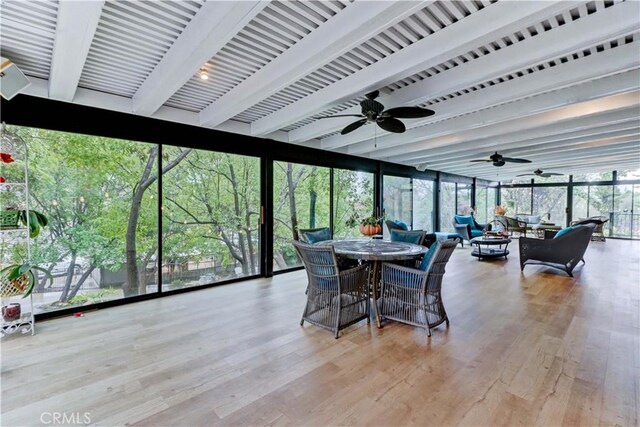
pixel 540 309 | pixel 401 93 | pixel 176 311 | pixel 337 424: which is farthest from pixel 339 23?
pixel 540 309

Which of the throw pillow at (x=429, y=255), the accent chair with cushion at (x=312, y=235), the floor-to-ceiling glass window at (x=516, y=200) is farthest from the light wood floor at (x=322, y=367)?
the floor-to-ceiling glass window at (x=516, y=200)

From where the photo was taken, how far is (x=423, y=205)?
388 inches

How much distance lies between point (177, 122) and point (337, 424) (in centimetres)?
434

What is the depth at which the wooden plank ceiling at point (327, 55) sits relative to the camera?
2.10 m

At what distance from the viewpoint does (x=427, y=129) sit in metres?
5.15

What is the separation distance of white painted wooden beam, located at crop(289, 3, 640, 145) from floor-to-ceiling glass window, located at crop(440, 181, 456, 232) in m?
7.39

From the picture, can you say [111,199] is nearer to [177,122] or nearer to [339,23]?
[177,122]

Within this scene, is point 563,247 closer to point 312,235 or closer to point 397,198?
point 397,198

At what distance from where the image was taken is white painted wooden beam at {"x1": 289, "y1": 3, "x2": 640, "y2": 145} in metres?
2.15

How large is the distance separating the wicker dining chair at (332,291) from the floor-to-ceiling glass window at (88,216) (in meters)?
2.55

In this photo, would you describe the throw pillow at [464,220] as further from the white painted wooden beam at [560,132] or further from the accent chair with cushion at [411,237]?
the accent chair with cushion at [411,237]

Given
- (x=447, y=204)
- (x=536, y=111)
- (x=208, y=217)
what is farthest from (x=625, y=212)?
(x=208, y=217)

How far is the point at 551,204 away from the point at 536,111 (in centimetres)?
1171

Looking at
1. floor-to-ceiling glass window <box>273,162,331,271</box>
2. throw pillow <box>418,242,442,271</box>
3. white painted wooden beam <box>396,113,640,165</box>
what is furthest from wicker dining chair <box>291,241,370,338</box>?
white painted wooden beam <box>396,113,640,165</box>
